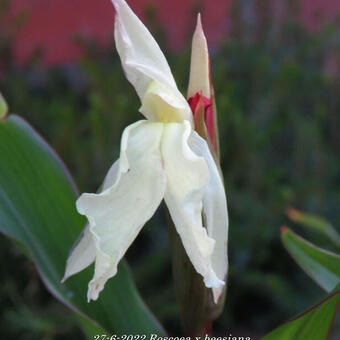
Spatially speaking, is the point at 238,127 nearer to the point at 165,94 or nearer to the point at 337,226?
the point at 337,226

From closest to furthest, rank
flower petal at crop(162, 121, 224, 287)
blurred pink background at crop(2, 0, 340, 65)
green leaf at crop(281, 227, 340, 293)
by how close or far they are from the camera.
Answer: flower petal at crop(162, 121, 224, 287)
green leaf at crop(281, 227, 340, 293)
blurred pink background at crop(2, 0, 340, 65)

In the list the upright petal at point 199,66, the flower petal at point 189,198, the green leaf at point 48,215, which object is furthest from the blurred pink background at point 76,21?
the flower petal at point 189,198

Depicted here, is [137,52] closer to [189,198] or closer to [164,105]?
[164,105]

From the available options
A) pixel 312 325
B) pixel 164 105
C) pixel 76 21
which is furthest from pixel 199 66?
pixel 76 21

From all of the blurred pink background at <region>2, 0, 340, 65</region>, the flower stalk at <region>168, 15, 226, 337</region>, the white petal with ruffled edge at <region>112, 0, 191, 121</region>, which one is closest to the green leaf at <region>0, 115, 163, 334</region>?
the flower stalk at <region>168, 15, 226, 337</region>

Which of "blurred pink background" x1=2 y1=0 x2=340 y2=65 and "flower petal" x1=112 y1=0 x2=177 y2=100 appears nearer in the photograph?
"flower petal" x1=112 y1=0 x2=177 y2=100

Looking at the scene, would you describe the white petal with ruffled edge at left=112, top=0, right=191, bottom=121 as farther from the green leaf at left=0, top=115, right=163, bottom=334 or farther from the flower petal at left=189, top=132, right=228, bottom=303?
the green leaf at left=0, top=115, right=163, bottom=334

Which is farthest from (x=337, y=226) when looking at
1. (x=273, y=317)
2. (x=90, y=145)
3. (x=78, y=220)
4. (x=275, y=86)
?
(x=78, y=220)

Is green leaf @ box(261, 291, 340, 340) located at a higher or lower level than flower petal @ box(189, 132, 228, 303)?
lower
